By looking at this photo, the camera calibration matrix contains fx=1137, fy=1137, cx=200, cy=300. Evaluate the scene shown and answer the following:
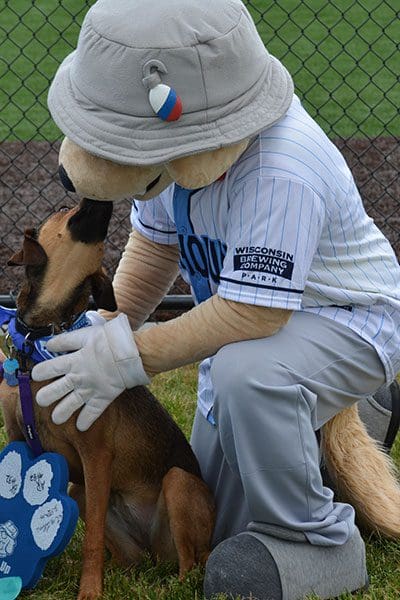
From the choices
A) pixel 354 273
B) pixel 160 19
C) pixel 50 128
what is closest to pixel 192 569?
pixel 354 273

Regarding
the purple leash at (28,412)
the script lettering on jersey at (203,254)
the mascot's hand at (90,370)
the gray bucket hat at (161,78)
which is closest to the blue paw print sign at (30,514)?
the purple leash at (28,412)

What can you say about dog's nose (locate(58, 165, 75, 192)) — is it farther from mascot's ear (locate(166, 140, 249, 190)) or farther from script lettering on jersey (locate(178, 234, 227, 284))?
script lettering on jersey (locate(178, 234, 227, 284))

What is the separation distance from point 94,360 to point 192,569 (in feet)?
2.20

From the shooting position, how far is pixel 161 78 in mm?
2580

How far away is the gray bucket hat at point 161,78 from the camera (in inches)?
101

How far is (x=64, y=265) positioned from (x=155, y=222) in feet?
1.43

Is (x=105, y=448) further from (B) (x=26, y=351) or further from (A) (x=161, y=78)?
(A) (x=161, y=78)

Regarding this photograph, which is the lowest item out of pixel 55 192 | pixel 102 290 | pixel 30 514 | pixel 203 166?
pixel 55 192

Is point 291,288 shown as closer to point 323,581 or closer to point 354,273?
point 354,273

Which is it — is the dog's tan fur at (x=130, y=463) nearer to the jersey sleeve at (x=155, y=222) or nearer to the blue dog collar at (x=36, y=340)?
the blue dog collar at (x=36, y=340)

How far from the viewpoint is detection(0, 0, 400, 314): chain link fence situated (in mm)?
7082

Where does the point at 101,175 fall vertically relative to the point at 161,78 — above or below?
below

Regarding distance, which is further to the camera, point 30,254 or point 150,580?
point 150,580

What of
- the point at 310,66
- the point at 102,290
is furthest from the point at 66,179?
the point at 310,66
